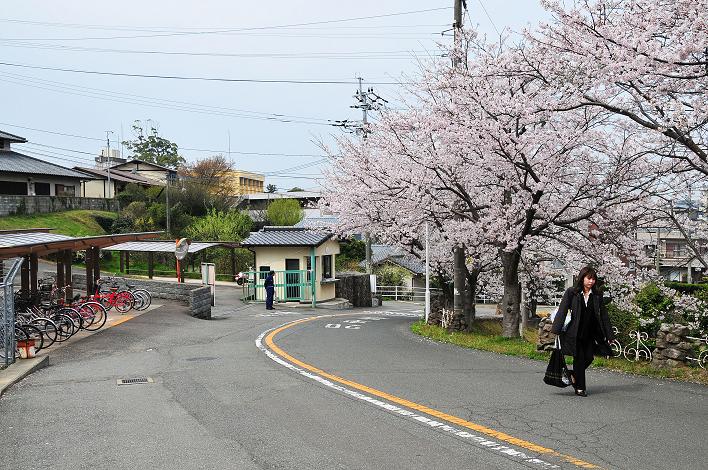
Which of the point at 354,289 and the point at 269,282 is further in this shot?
the point at 354,289

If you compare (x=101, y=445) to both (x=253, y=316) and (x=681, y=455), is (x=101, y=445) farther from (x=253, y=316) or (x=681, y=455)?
(x=253, y=316)

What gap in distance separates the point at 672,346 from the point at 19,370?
10307 millimetres

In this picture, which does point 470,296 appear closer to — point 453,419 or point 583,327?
point 583,327

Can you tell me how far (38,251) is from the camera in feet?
58.5

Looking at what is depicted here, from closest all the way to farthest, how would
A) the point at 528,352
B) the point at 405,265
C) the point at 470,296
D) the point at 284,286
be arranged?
the point at 528,352, the point at 470,296, the point at 284,286, the point at 405,265

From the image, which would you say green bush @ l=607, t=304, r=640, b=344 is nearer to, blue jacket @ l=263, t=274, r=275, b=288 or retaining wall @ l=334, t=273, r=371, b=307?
blue jacket @ l=263, t=274, r=275, b=288

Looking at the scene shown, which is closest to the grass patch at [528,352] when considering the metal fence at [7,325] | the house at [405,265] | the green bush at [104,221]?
the metal fence at [7,325]

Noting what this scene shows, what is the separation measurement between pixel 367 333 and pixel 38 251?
8.82 meters

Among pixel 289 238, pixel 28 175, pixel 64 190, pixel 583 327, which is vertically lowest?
pixel 583 327

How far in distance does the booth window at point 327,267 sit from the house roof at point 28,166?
23363 mm

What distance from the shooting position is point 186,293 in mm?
26531

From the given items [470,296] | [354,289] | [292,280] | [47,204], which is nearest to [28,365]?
[470,296]

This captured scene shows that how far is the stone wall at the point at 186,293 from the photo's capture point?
952 inches

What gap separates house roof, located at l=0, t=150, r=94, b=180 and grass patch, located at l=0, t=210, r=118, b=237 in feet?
9.89
